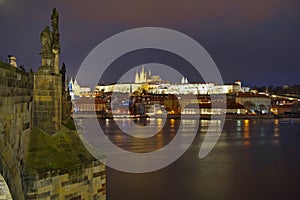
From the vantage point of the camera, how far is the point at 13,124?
515 centimetres

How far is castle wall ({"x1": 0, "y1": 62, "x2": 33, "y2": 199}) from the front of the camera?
452 cm

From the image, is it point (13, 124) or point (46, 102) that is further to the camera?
point (46, 102)

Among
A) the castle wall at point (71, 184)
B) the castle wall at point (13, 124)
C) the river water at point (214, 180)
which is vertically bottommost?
the river water at point (214, 180)

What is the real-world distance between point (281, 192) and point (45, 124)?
13158 millimetres

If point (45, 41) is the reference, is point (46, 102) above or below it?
below

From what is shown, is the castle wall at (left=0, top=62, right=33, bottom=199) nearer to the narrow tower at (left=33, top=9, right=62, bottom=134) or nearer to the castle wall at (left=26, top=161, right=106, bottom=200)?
the castle wall at (left=26, top=161, right=106, bottom=200)

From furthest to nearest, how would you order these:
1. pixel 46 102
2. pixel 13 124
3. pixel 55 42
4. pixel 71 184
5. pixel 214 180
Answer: pixel 214 180, pixel 55 42, pixel 46 102, pixel 71 184, pixel 13 124

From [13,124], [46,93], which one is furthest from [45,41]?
[13,124]

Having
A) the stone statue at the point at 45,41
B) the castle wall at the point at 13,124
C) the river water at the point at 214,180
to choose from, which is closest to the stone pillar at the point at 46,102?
the stone statue at the point at 45,41

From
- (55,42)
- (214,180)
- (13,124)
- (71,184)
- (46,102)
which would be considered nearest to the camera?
(13,124)

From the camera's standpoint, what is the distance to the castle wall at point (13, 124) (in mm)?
4520

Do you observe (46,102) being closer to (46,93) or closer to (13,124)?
(46,93)

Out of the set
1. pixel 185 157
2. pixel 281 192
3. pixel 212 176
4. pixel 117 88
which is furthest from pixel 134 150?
pixel 117 88

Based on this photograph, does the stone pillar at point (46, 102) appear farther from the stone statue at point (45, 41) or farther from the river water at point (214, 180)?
the river water at point (214, 180)
